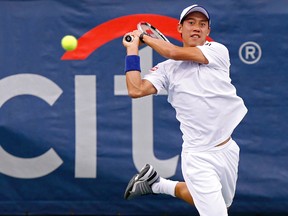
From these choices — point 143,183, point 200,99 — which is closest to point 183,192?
point 143,183

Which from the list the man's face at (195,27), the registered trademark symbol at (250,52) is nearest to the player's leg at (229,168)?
the man's face at (195,27)

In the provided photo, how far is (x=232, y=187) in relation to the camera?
5.12m

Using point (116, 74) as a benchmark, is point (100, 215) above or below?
below

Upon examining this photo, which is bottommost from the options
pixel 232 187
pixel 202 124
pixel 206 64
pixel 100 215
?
pixel 100 215

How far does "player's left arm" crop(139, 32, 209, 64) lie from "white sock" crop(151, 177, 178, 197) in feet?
3.66

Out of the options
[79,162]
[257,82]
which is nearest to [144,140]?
[79,162]

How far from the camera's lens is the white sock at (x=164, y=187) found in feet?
18.5

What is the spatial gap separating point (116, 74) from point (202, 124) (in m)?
1.59

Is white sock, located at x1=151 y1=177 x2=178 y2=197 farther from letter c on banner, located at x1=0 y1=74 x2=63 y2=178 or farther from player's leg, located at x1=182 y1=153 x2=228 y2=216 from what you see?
letter c on banner, located at x1=0 y1=74 x2=63 y2=178

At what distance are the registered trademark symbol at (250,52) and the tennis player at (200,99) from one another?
51.0 inches

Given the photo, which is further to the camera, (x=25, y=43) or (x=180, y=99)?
(x=25, y=43)

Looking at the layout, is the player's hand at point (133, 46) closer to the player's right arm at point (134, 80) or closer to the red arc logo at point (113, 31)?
the player's right arm at point (134, 80)

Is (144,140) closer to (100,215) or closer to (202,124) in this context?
(100,215)

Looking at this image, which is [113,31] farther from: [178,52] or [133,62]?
[178,52]
